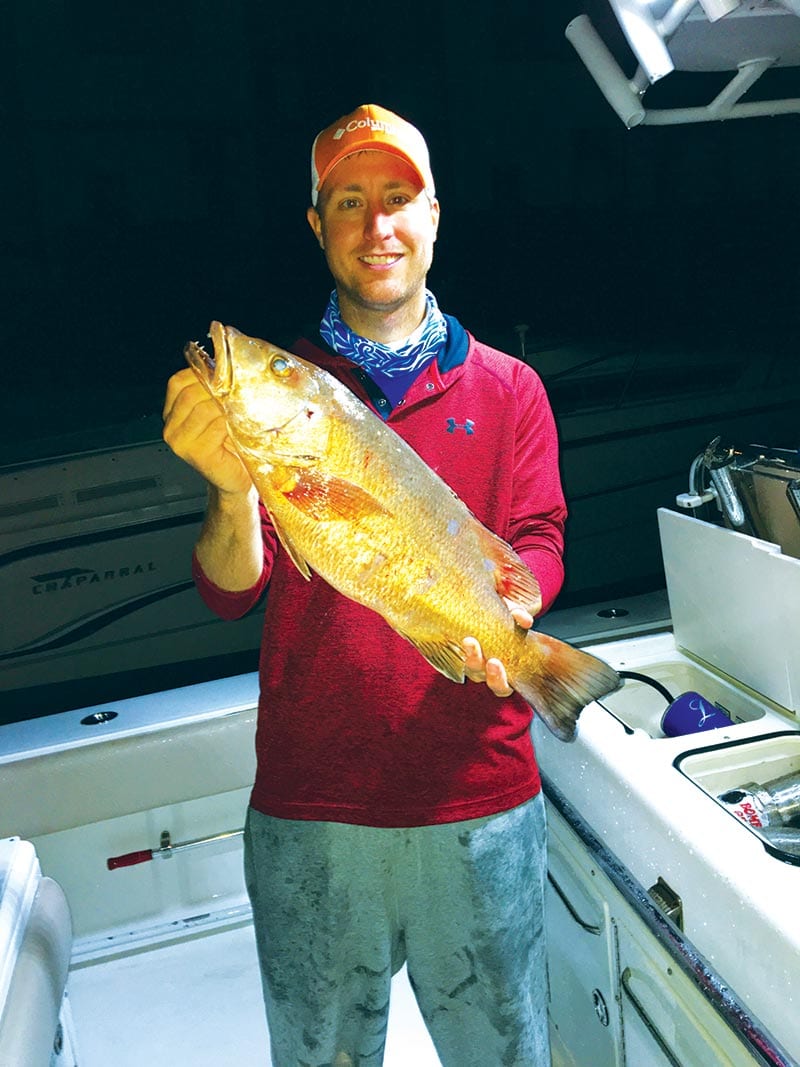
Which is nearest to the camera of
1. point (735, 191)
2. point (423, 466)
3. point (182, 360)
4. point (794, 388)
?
point (423, 466)

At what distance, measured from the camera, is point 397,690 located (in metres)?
1.56

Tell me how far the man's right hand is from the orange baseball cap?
0.63 metres

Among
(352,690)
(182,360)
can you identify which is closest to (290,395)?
(352,690)

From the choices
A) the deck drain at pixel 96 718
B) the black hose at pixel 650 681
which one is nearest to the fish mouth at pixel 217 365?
the black hose at pixel 650 681

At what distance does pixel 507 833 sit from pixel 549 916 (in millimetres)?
788

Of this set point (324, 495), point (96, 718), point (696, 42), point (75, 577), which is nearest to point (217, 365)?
point (324, 495)

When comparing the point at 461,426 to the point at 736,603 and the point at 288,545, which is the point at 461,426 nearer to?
the point at 288,545

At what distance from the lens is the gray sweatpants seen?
158 cm

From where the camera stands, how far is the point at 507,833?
160 centimetres

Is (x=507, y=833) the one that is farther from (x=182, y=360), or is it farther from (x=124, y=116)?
(x=124, y=116)

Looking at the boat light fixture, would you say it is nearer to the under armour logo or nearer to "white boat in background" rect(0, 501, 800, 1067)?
the under armour logo

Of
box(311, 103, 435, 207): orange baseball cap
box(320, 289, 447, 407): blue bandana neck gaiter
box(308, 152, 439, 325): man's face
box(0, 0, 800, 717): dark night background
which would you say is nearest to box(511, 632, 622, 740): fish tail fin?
box(320, 289, 447, 407): blue bandana neck gaiter

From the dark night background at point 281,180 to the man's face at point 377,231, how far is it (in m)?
2.03

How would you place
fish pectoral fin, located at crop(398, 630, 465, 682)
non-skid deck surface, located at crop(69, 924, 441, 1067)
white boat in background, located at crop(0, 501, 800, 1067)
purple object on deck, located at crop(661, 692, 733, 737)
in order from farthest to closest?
non-skid deck surface, located at crop(69, 924, 441, 1067) < purple object on deck, located at crop(661, 692, 733, 737) < white boat in background, located at crop(0, 501, 800, 1067) < fish pectoral fin, located at crop(398, 630, 465, 682)
